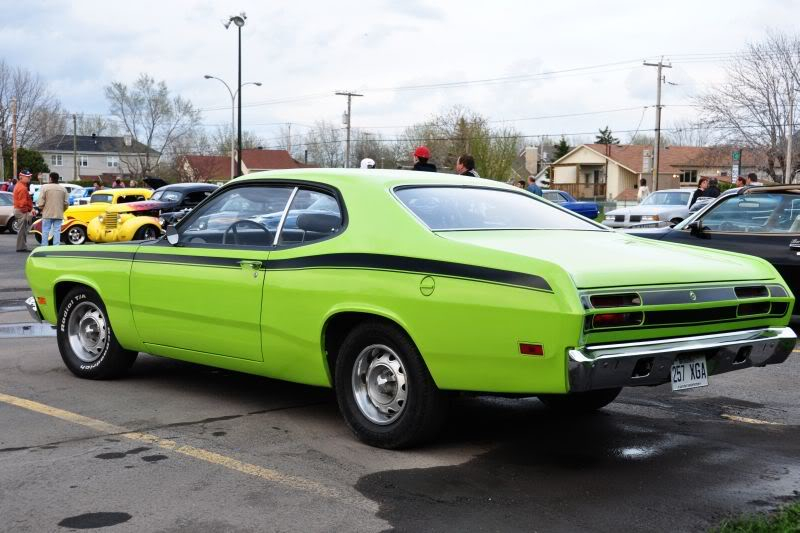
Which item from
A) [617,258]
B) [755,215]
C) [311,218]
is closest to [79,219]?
[755,215]

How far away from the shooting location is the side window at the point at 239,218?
6.07 m

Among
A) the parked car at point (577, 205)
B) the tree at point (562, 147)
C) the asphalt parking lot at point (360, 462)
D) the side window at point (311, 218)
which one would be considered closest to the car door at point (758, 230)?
the asphalt parking lot at point (360, 462)

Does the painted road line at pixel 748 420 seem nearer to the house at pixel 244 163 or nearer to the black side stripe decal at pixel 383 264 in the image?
the black side stripe decal at pixel 383 264

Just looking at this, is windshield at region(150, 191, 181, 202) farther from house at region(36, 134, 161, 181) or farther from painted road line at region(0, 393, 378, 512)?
house at region(36, 134, 161, 181)

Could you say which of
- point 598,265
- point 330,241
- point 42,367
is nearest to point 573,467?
point 598,265

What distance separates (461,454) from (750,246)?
567 centimetres

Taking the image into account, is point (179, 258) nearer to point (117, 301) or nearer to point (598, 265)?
point (117, 301)

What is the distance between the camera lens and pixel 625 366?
4.55 m

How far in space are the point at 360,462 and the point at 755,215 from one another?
6490 millimetres

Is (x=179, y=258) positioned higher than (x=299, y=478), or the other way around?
(x=179, y=258)

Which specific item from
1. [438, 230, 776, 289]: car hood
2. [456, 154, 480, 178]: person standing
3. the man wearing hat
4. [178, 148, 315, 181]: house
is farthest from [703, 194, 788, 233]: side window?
[178, 148, 315, 181]: house

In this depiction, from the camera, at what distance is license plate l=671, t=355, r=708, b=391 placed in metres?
4.82

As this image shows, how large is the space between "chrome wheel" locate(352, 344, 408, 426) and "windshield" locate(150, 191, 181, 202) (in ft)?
62.6

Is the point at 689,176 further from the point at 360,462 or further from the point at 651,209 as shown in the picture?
the point at 360,462
